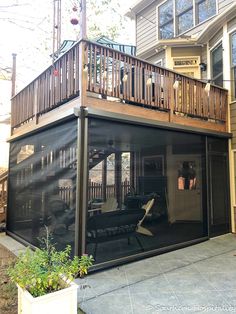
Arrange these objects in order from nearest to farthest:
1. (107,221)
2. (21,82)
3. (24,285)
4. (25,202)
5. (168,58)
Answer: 1. (24,285)
2. (107,221)
3. (25,202)
4. (168,58)
5. (21,82)

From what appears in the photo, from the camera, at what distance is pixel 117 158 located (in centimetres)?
475

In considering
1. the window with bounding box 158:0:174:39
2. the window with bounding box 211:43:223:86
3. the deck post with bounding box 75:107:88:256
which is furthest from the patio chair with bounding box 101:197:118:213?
the window with bounding box 158:0:174:39

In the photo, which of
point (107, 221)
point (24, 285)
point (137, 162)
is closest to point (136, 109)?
point (137, 162)

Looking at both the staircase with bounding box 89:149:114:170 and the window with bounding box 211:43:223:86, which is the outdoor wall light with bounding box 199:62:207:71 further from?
the staircase with bounding box 89:149:114:170

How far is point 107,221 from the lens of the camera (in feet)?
14.7

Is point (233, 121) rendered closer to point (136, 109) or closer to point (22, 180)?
point (136, 109)

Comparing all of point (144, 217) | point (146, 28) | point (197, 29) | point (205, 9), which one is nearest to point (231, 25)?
point (197, 29)

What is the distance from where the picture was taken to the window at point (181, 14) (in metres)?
8.34

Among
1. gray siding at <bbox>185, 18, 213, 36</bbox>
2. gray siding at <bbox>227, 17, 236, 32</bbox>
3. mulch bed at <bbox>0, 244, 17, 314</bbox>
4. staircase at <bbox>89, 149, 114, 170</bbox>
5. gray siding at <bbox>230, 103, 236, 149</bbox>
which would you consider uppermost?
gray siding at <bbox>185, 18, 213, 36</bbox>

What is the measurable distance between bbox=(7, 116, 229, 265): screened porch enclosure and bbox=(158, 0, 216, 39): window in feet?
13.8

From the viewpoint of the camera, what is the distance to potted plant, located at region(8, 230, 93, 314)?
246 centimetres

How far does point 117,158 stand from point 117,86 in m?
1.22

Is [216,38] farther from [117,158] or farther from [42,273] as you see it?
[42,273]

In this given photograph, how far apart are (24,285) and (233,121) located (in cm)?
614
